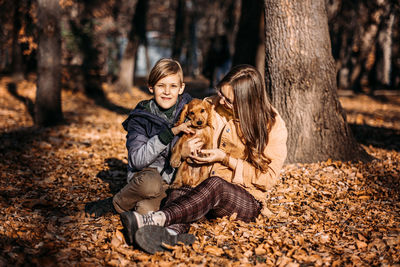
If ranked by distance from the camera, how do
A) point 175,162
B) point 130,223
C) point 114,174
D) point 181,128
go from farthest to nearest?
point 114,174 < point 175,162 < point 181,128 < point 130,223

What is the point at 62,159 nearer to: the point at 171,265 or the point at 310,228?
the point at 171,265

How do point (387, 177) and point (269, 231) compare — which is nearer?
point (269, 231)

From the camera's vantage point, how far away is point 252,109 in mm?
3391

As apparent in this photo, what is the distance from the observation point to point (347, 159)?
5.28 m

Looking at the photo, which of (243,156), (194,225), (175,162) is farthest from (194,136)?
(194,225)

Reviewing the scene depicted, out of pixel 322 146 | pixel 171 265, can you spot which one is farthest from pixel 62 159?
pixel 322 146

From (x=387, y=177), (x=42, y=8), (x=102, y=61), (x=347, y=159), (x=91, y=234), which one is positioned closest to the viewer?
(x=91, y=234)

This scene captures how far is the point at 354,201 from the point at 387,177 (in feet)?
3.25

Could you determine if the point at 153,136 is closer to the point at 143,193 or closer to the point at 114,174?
the point at 143,193

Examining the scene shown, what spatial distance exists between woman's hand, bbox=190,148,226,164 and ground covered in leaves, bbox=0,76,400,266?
0.66 meters

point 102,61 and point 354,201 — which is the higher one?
point 102,61

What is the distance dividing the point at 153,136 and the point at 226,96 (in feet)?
2.62

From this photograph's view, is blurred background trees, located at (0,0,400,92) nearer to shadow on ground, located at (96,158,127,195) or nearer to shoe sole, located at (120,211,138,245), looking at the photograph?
shadow on ground, located at (96,158,127,195)

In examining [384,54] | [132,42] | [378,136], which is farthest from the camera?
[384,54]
